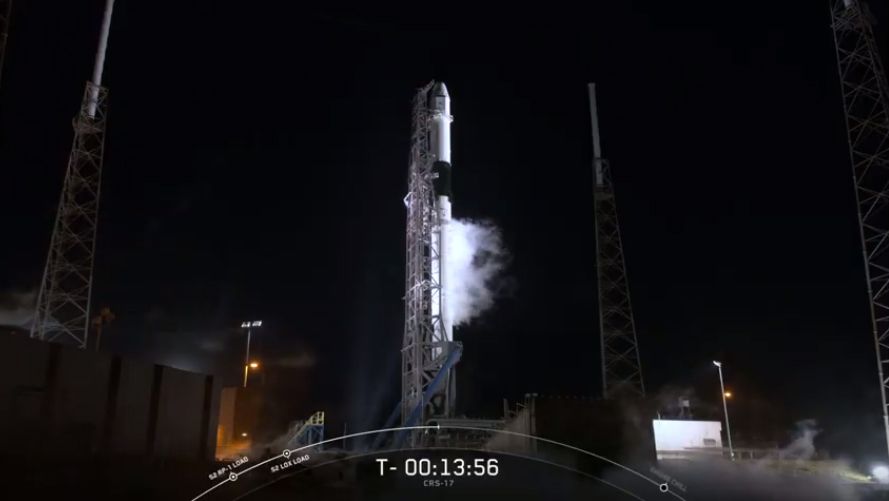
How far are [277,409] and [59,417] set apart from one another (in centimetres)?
3218

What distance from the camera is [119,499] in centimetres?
2142

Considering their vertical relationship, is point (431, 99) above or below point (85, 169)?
above

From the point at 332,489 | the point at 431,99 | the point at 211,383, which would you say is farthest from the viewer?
the point at 431,99

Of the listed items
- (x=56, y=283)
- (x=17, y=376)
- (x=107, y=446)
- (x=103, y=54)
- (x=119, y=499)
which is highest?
(x=103, y=54)

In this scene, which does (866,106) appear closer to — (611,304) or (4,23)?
(611,304)

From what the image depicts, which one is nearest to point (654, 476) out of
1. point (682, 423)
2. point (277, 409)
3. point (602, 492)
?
point (602, 492)

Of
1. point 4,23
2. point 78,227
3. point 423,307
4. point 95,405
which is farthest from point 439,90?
point 95,405

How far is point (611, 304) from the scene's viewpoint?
5544cm

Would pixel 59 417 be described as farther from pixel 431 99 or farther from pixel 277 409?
pixel 431 99

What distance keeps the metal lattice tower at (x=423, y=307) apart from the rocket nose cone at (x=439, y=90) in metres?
0.44

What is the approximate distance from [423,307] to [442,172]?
1058 cm

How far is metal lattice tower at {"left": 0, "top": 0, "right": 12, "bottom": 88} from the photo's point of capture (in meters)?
27.2

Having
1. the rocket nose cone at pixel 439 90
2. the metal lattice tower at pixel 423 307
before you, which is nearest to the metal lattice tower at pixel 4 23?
the metal lattice tower at pixel 423 307

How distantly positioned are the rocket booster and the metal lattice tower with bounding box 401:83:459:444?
0.34 metres
